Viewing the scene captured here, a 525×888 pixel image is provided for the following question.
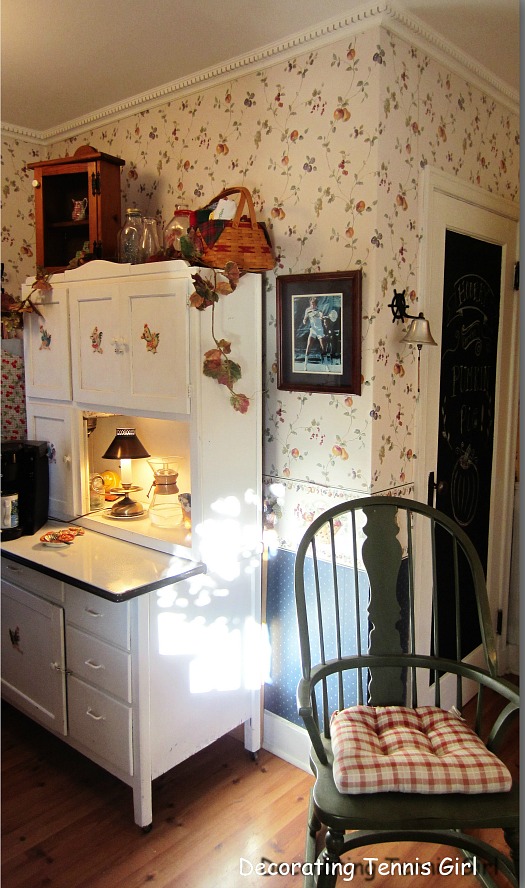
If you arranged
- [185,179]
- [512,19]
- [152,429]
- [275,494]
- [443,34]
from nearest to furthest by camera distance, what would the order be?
[512,19] → [443,34] → [275,494] → [185,179] → [152,429]

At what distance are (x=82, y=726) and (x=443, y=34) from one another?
2.58m

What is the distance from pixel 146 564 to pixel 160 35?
1734 millimetres

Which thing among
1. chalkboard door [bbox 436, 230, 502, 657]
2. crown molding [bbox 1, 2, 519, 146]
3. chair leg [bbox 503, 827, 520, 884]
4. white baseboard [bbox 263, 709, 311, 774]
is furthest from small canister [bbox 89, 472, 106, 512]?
chair leg [bbox 503, 827, 520, 884]

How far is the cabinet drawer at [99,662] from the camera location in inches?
82.8

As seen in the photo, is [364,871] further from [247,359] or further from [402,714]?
[247,359]

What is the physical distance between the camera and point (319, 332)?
7.43 ft

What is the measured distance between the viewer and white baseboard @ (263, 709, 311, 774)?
2.45m

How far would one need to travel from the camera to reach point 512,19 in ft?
6.84

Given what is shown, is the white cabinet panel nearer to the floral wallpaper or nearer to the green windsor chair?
the floral wallpaper

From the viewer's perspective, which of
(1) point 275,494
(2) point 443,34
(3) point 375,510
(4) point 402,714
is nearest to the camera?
(4) point 402,714

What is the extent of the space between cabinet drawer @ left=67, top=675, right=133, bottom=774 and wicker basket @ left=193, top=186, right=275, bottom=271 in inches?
56.8

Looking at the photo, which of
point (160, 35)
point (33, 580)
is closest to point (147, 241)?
point (160, 35)

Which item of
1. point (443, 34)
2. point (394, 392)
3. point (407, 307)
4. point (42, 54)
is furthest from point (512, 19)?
point (42, 54)

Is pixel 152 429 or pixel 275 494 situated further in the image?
pixel 152 429
